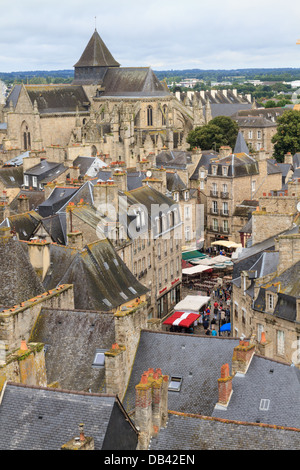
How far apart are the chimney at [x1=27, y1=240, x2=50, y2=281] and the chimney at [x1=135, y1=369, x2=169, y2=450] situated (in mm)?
14287

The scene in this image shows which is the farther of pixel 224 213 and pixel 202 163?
pixel 202 163

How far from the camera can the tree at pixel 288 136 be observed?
8431 centimetres

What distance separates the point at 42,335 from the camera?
2261cm

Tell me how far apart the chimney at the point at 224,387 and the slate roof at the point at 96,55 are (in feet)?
298

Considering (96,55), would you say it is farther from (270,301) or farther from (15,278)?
(15,278)

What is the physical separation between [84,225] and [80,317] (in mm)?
11309

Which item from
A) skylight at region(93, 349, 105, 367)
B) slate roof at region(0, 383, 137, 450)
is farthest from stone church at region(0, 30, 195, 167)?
slate roof at region(0, 383, 137, 450)

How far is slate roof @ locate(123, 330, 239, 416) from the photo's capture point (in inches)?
789

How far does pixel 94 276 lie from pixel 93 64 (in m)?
79.9

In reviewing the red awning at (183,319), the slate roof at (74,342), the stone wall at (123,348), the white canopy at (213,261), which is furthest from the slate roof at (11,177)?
the stone wall at (123,348)

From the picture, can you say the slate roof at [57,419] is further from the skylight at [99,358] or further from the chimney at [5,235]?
the chimney at [5,235]

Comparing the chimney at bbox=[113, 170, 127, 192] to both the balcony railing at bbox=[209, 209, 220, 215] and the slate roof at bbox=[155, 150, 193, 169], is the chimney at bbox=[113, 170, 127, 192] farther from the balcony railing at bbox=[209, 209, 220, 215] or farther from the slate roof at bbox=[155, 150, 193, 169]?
the slate roof at bbox=[155, 150, 193, 169]

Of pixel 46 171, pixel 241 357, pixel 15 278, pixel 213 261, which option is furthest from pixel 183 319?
pixel 46 171

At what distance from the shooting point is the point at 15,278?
25562 millimetres
